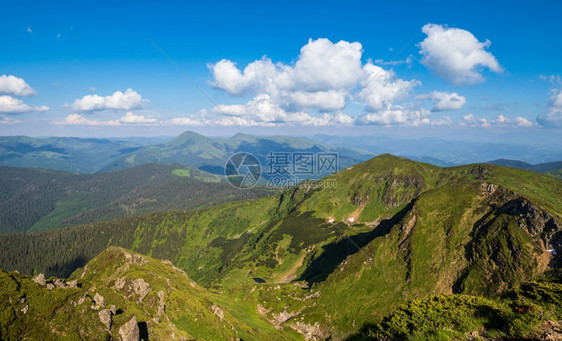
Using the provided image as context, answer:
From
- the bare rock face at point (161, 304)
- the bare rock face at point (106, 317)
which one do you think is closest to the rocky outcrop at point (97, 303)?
the bare rock face at point (106, 317)

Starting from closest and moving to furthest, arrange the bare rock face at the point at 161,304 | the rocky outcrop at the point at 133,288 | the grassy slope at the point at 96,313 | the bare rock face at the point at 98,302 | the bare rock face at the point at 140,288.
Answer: the grassy slope at the point at 96,313 < the bare rock face at the point at 98,302 < the bare rock face at the point at 161,304 < the rocky outcrop at the point at 133,288 < the bare rock face at the point at 140,288

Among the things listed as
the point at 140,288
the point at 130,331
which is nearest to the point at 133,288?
the point at 140,288

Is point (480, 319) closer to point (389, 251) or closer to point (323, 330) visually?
point (323, 330)

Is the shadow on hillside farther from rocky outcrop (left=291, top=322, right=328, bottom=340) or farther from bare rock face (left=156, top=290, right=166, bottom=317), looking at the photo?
bare rock face (left=156, top=290, right=166, bottom=317)

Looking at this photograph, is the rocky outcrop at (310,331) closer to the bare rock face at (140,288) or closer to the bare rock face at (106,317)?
the bare rock face at (140,288)

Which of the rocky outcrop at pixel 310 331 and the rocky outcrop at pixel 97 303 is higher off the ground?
the rocky outcrop at pixel 97 303

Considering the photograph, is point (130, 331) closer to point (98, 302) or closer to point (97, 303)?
point (97, 303)
